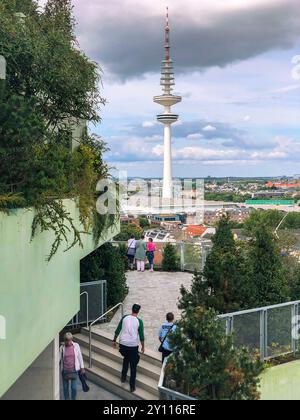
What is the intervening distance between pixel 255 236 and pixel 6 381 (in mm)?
7812

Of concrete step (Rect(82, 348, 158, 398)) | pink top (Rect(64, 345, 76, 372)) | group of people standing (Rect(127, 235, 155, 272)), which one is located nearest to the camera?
pink top (Rect(64, 345, 76, 372))

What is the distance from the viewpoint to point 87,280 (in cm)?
1379

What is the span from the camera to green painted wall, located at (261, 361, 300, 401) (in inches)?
381

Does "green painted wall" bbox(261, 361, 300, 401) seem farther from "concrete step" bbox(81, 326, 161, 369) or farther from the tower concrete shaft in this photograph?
the tower concrete shaft

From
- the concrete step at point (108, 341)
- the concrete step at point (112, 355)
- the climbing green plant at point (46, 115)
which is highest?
the climbing green plant at point (46, 115)

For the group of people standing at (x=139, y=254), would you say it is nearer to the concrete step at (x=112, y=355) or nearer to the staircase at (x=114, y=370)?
the concrete step at (x=112, y=355)

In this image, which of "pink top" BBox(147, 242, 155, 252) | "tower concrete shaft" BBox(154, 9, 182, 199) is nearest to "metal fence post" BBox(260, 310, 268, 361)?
"pink top" BBox(147, 242, 155, 252)

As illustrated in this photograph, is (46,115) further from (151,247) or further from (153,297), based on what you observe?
(151,247)

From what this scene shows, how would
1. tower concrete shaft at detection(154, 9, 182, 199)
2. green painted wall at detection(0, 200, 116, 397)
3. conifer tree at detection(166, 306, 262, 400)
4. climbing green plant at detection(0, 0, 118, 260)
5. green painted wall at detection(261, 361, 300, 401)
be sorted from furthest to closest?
tower concrete shaft at detection(154, 9, 182, 199), green painted wall at detection(261, 361, 300, 401), conifer tree at detection(166, 306, 262, 400), climbing green plant at detection(0, 0, 118, 260), green painted wall at detection(0, 200, 116, 397)

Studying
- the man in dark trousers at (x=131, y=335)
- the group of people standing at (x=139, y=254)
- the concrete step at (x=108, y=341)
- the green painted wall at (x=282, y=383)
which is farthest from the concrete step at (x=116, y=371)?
the group of people standing at (x=139, y=254)

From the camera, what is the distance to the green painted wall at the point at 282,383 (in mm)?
9672

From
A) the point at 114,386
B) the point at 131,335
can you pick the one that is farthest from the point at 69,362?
the point at 114,386
